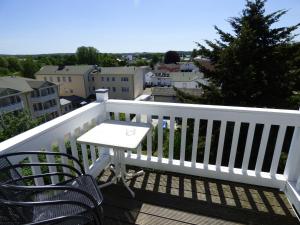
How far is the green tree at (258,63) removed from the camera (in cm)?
659

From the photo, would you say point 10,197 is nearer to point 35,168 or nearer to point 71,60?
point 35,168

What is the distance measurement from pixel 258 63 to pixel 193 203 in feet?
21.9

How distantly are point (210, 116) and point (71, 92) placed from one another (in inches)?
1170

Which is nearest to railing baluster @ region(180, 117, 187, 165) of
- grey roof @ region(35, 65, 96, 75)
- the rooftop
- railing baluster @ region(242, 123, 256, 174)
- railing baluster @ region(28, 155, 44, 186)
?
railing baluster @ region(242, 123, 256, 174)

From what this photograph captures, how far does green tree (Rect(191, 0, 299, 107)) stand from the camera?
6586 mm

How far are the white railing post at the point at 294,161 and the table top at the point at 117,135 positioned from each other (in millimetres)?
1428

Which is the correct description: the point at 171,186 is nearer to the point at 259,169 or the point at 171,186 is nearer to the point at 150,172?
the point at 150,172

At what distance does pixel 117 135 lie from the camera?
189 centimetres

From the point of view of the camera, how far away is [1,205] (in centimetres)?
83

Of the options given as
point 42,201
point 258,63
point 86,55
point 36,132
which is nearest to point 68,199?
point 42,201

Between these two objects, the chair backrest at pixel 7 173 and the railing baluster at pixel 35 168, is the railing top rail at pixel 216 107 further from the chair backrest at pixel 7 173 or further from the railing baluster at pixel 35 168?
the chair backrest at pixel 7 173

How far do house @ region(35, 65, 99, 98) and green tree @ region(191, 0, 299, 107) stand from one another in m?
23.6

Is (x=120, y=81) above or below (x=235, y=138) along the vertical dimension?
below

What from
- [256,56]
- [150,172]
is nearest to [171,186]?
[150,172]
